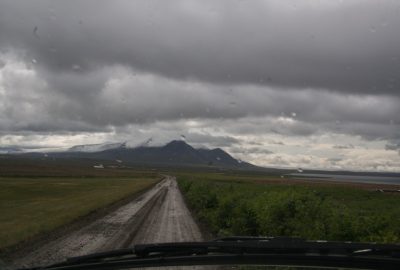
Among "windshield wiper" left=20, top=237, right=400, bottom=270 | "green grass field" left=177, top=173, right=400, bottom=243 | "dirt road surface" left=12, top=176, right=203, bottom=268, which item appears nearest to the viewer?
"windshield wiper" left=20, top=237, right=400, bottom=270

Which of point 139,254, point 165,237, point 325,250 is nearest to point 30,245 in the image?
point 165,237

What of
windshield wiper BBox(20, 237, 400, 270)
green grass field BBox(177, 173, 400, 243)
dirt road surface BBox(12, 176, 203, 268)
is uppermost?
windshield wiper BBox(20, 237, 400, 270)

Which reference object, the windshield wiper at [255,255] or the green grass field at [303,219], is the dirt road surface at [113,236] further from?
the windshield wiper at [255,255]

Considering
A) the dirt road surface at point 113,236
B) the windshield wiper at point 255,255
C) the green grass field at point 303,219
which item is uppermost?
the windshield wiper at point 255,255

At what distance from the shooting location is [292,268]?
5215 mm

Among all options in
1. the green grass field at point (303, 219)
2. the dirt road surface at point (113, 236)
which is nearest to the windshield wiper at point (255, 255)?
the green grass field at point (303, 219)

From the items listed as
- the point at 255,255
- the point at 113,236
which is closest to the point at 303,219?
the point at 113,236

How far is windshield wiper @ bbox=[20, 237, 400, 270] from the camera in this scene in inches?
187

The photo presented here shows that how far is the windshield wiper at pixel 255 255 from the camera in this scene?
15.6 feet

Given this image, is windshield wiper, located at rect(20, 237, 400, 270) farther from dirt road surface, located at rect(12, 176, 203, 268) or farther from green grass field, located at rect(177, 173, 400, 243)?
dirt road surface, located at rect(12, 176, 203, 268)

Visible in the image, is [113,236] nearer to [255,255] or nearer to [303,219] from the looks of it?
[303,219]

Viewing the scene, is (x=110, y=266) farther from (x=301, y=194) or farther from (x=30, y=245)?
(x=301, y=194)

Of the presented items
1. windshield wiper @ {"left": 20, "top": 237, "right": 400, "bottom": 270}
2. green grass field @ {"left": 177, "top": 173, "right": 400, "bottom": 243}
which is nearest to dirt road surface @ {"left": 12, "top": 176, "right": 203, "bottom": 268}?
green grass field @ {"left": 177, "top": 173, "right": 400, "bottom": 243}

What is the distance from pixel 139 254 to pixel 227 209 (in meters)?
19.8
